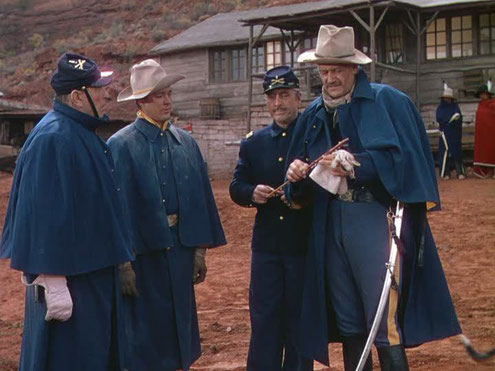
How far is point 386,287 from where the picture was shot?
420 centimetres

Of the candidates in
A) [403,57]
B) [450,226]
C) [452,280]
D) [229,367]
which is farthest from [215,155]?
[229,367]

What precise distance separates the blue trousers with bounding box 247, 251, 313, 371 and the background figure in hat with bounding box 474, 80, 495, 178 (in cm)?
1269

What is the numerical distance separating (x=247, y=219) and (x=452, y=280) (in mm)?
5794

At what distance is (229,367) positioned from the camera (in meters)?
6.18

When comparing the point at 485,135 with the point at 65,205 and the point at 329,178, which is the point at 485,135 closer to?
the point at 329,178

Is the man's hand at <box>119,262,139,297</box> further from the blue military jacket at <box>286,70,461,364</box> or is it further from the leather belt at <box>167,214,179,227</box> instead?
the blue military jacket at <box>286,70,461,364</box>

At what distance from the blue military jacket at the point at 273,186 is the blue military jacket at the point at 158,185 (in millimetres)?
295

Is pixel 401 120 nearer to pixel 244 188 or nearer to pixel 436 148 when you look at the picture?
pixel 244 188

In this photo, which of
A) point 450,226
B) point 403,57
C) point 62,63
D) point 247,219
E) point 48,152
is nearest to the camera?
point 48,152

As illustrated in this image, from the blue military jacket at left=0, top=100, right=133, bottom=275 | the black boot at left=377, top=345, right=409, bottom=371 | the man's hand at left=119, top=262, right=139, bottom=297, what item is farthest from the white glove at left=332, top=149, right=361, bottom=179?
the man's hand at left=119, top=262, right=139, bottom=297

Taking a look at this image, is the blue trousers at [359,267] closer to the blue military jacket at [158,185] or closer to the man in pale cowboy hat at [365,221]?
the man in pale cowboy hat at [365,221]

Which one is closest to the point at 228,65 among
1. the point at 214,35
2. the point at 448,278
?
the point at 214,35

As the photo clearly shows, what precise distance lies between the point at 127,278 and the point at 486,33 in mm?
18630

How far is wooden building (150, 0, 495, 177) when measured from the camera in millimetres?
20609
